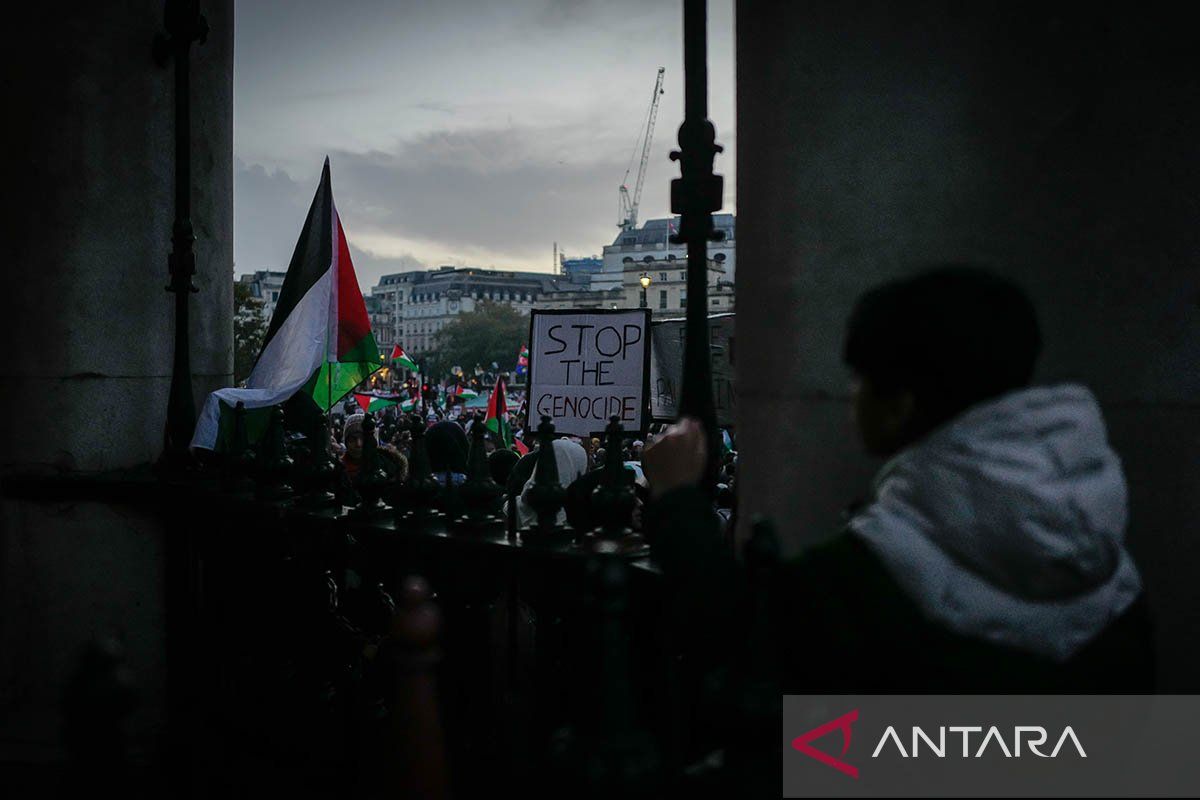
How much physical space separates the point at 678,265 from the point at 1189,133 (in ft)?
422

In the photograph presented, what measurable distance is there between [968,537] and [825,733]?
56 cm

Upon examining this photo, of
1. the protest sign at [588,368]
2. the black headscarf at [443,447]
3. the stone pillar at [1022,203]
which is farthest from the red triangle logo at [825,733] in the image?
the protest sign at [588,368]

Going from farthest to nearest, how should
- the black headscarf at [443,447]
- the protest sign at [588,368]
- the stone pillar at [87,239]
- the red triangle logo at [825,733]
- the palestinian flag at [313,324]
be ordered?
the protest sign at [588,368]
the black headscarf at [443,447]
the palestinian flag at [313,324]
the stone pillar at [87,239]
the red triangle logo at [825,733]

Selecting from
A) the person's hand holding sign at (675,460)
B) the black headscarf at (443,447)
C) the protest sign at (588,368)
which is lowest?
the black headscarf at (443,447)

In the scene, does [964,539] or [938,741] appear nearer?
[964,539]

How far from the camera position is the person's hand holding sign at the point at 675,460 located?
2.25 m

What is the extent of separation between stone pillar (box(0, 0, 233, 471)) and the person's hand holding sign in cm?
378

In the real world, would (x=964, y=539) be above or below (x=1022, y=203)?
below

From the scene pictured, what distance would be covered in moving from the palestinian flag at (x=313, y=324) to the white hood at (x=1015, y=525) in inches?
200

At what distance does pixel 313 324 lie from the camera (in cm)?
744

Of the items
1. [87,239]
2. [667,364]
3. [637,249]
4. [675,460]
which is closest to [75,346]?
[87,239]

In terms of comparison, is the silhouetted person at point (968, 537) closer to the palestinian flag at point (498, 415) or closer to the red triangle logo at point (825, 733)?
the red triangle logo at point (825, 733)

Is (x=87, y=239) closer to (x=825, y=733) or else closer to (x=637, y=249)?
(x=825, y=733)

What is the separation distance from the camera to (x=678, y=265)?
130 m
